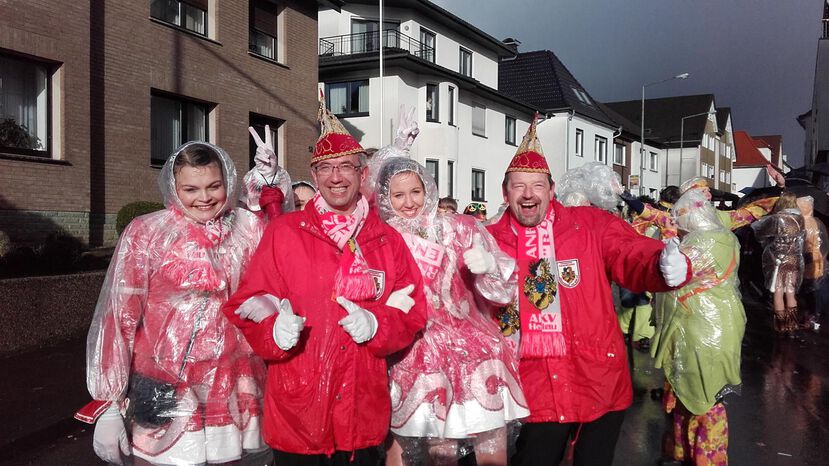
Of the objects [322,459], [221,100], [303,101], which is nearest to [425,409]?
[322,459]

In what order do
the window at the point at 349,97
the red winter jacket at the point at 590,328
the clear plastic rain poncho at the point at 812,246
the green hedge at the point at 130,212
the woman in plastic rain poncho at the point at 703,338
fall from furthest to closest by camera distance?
1. the window at the point at 349,97
2. the green hedge at the point at 130,212
3. the clear plastic rain poncho at the point at 812,246
4. the woman in plastic rain poncho at the point at 703,338
5. the red winter jacket at the point at 590,328

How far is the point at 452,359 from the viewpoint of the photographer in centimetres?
309

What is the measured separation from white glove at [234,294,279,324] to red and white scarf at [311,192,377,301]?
0.29 m

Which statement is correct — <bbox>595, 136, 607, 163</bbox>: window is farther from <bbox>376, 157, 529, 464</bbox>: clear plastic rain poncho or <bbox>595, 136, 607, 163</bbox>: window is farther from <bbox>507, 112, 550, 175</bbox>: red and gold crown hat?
<bbox>376, 157, 529, 464</bbox>: clear plastic rain poncho

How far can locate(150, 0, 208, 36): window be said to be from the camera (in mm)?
12600

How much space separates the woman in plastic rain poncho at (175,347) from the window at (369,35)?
2233 centimetres

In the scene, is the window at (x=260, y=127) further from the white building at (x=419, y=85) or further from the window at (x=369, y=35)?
the window at (x=369, y=35)

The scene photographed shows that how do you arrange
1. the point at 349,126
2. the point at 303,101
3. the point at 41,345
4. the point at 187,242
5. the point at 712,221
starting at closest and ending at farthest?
the point at 187,242 < the point at 712,221 < the point at 41,345 < the point at 303,101 < the point at 349,126

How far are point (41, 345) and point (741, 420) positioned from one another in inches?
288

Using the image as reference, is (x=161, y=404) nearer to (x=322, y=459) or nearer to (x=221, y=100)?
(x=322, y=459)

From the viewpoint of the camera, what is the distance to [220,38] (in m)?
13.8

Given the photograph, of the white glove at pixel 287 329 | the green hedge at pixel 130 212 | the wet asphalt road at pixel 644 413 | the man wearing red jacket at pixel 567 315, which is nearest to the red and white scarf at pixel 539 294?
the man wearing red jacket at pixel 567 315

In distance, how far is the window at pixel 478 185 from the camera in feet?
88.7

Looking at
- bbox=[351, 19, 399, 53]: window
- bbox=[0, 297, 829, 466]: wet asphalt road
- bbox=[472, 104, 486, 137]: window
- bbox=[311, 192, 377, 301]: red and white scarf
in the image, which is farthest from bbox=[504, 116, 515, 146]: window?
bbox=[311, 192, 377, 301]: red and white scarf
